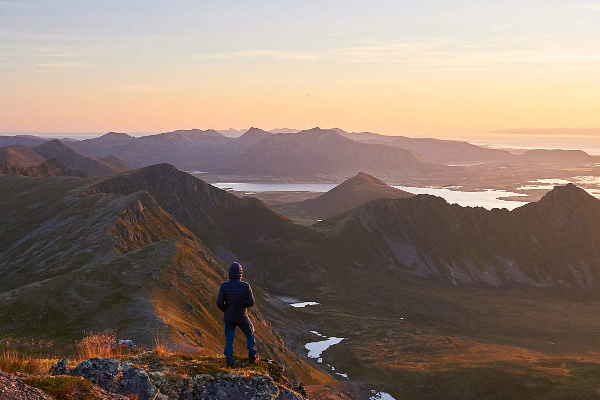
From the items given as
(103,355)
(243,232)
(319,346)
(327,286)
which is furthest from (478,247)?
(103,355)

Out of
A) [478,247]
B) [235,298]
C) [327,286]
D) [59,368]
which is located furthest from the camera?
[478,247]

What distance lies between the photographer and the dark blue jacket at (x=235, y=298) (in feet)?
59.3

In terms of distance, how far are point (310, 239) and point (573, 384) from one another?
12062 cm

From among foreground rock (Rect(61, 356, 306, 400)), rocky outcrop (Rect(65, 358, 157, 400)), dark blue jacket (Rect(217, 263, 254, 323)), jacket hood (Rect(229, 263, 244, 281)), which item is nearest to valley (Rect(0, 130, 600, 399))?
dark blue jacket (Rect(217, 263, 254, 323))

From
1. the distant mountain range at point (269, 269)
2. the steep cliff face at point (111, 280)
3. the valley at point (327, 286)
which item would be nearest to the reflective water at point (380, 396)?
the valley at point (327, 286)

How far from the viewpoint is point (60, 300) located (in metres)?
45.8

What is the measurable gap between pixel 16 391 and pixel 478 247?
643ft

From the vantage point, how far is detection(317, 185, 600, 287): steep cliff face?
577 feet

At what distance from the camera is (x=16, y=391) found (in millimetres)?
10273

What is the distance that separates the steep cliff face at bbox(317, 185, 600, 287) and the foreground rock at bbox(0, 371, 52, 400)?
6761 inches

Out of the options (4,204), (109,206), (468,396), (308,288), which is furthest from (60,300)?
(4,204)

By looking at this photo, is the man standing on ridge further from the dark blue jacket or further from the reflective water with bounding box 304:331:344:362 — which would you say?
the reflective water with bounding box 304:331:344:362

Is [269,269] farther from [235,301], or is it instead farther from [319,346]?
[235,301]

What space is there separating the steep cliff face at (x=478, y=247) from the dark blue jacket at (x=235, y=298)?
537ft
